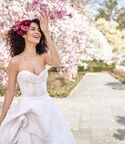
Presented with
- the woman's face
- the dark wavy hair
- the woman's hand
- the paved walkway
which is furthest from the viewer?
the paved walkway

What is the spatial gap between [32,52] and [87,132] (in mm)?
5168

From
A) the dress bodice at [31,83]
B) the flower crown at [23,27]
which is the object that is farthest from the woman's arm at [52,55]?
the flower crown at [23,27]

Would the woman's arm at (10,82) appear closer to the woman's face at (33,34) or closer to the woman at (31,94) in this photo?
the woman at (31,94)

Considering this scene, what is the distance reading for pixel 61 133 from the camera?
390 centimetres

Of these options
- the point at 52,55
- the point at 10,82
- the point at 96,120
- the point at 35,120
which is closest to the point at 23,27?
the point at 52,55

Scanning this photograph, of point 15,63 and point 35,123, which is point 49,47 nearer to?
point 15,63

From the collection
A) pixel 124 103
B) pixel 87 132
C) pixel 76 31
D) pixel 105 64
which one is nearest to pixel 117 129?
pixel 87 132

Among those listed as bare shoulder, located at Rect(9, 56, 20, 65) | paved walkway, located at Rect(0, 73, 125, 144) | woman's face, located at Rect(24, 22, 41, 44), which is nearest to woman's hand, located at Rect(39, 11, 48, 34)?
woman's face, located at Rect(24, 22, 41, 44)

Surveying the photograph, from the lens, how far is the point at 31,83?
12.1 ft

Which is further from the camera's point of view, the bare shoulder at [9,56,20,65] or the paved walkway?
the paved walkway

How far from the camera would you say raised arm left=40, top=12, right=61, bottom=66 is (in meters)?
3.65

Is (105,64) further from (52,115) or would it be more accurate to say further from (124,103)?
(52,115)

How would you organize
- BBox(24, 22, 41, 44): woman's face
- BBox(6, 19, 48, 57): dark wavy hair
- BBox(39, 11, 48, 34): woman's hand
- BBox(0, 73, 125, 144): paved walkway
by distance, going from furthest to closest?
1. BBox(0, 73, 125, 144): paved walkway
2. BBox(6, 19, 48, 57): dark wavy hair
3. BBox(24, 22, 41, 44): woman's face
4. BBox(39, 11, 48, 34): woman's hand

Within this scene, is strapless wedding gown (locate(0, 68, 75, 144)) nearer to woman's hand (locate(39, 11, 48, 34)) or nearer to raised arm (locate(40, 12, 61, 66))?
raised arm (locate(40, 12, 61, 66))
